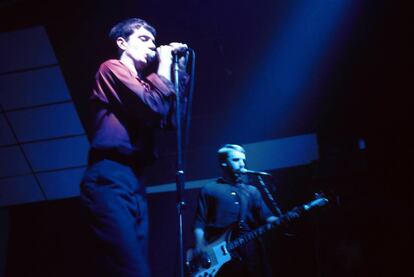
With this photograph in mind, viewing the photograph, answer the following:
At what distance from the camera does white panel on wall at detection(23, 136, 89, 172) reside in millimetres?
4136

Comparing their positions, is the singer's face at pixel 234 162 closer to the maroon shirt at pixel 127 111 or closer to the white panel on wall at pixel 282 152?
the white panel on wall at pixel 282 152

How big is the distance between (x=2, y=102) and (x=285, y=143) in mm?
3150

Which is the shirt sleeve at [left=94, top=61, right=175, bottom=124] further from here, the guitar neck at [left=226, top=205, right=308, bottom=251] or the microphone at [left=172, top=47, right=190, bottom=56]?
the guitar neck at [left=226, top=205, right=308, bottom=251]

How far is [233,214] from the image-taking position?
2908mm

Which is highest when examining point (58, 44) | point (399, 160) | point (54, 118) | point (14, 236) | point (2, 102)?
point (58, 44)

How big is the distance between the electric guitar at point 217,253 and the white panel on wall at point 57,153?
215 cm

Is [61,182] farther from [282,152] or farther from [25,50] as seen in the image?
[282,152]

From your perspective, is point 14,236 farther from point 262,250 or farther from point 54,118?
point 262,250

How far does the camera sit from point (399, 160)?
2.85 meters

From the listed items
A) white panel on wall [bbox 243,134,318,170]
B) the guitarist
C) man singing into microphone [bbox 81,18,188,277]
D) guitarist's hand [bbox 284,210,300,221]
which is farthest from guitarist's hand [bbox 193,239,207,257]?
white panel on wall [bbox 243,134,318,170]

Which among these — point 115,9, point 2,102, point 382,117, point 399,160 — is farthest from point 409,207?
point 2,102

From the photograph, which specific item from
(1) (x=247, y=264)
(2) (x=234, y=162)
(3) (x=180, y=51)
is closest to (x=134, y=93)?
(3) (x=180, y=51)

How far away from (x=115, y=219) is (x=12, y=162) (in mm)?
3896

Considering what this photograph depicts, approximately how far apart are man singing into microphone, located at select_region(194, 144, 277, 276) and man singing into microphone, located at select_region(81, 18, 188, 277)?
166cm
